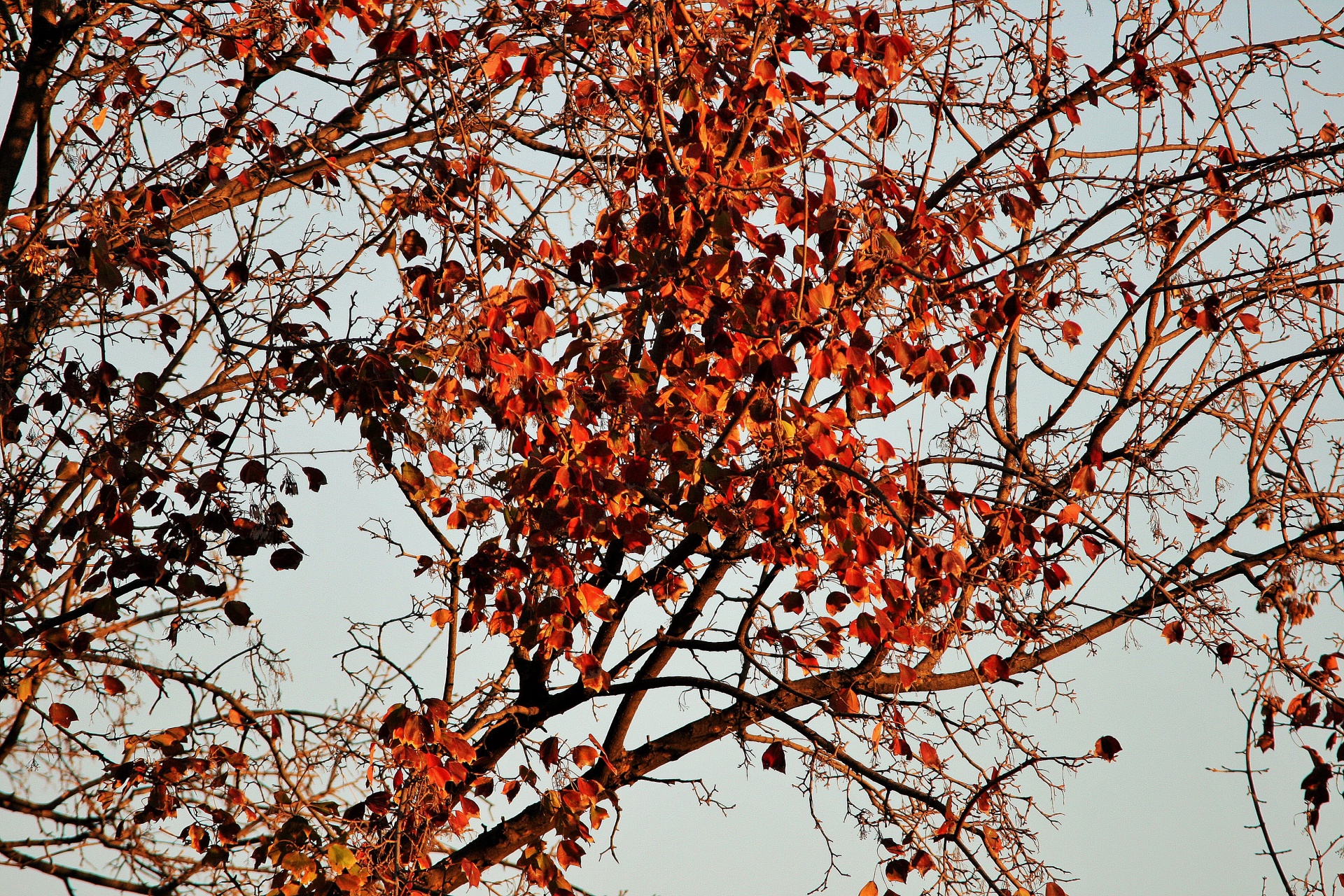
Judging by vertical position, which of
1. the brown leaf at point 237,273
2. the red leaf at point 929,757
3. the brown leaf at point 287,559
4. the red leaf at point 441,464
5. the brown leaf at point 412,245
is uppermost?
the brown leaf at point 237,273

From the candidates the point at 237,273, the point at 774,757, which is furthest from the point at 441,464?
the point at 774,757

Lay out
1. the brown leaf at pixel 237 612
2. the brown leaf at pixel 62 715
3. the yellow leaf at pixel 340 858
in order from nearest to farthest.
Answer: the yellow leaf at pixel 340 858 → the brown leaf at pixel 237 612 → the brown leaf at pixel 62 715

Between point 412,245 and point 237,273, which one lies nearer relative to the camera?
point 412,245

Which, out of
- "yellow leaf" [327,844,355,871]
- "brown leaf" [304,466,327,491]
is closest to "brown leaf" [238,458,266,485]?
"brown leaf" [304,466,327,491]

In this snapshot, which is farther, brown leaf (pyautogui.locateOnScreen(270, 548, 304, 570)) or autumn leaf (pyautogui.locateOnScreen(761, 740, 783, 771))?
autumn leaf (pyautogui.locateOnScreen(761, 740, 783, 771))

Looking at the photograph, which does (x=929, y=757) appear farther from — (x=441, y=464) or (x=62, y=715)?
(x=62, y=715)

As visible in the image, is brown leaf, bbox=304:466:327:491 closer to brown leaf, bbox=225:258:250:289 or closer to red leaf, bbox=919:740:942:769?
brown leaf, bbox=225:258:250:289

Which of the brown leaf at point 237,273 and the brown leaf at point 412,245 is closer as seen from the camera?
the brown leaf at point 412,245

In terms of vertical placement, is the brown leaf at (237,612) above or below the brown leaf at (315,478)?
below

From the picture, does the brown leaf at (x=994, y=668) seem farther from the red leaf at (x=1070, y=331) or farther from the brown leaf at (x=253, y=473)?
the brown leaf at (x=253, y=473)

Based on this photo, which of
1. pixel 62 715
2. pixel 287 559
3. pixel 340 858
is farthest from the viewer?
pixel 62 715

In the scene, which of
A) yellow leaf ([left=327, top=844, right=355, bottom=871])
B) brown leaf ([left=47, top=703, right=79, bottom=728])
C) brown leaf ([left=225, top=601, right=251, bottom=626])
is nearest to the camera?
yellow leaf ([left=327, top=844, right=355, bottom=871])

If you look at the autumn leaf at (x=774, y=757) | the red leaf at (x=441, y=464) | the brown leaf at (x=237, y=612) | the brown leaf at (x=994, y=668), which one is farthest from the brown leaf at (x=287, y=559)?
the brown leaf at (x=994, y=668)

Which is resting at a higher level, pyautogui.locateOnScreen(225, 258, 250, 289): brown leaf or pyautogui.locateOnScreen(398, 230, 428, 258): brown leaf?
pyautogui.locateOnScreen(225, 258, 250, 289): brown leaf
